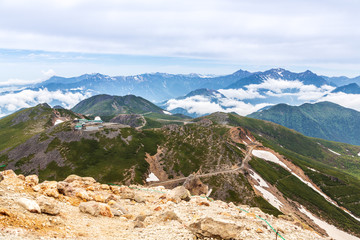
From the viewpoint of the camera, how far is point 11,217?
14891 millimetres

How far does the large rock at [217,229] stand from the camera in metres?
16.7

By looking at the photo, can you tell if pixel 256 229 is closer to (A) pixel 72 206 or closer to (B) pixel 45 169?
(A) pixel 72 206

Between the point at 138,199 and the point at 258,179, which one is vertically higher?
the point at 138,199

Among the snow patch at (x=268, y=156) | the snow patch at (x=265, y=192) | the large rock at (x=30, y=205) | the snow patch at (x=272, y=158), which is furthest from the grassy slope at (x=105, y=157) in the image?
the large rock at (x=30, y=205)

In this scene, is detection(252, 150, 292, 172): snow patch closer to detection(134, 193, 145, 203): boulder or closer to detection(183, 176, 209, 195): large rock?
detection(183, 176, 209, 195): large rock

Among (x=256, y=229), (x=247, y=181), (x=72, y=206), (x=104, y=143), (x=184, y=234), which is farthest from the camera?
(x=104, y=143)

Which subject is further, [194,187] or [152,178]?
[152,178]

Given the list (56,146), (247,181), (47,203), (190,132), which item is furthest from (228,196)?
(56,146)

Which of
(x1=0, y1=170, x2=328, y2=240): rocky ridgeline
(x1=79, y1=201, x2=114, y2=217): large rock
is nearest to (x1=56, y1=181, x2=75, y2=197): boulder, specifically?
(x1=0, y1=170, x2=328, y2=240): rocky ridgeline

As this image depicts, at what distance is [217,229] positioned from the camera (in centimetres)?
1666

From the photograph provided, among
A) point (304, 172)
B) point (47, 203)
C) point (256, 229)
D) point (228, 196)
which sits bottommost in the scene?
point (304, 172)

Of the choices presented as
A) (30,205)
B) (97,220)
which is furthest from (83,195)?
(30,205)

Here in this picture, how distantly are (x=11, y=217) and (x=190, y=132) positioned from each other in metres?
164

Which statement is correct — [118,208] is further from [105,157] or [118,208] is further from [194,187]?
[105,157]
